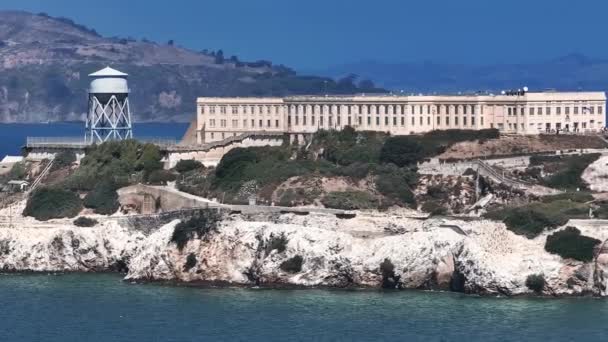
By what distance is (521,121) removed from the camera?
3853 inches

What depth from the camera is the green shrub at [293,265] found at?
2933 inches

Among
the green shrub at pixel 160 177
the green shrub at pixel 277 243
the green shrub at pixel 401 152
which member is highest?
the green shrub at pixel 401 152

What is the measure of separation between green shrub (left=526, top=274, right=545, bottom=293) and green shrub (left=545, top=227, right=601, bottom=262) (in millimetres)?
1642

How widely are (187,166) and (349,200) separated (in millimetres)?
16599

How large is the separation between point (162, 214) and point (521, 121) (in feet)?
78.0

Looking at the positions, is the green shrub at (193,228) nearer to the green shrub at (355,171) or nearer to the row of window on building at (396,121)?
the green shrub at (355,171)

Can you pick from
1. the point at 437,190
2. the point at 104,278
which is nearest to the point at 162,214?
the point at 104,278

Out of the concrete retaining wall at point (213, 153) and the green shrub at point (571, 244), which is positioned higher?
the concrete retaining wall at point (213, 153)

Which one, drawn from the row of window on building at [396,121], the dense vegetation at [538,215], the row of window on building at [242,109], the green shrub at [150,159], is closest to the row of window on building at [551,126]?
the row of window on building at [396,121]

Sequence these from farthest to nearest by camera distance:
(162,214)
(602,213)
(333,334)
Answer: (162,214) → (602,213) → (333,334)

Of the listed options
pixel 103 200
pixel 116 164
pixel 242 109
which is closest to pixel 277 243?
pixel 103 200

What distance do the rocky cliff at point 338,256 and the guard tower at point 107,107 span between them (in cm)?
2518

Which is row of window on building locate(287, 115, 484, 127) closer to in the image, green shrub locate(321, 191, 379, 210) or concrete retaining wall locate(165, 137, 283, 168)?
concrete retaining wall locate(165, 137, 283, 168)

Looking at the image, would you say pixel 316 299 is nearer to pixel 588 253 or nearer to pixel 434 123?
pixel 588 253
